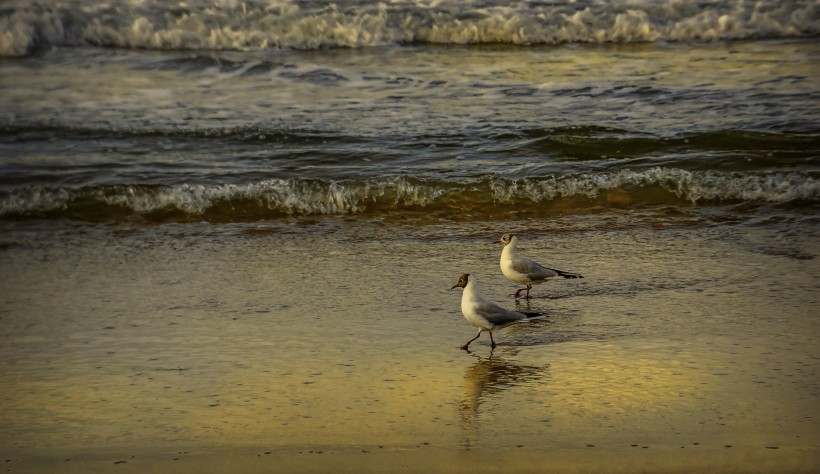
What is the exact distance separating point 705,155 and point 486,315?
15.7ft

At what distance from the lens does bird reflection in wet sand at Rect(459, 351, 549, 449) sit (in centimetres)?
459

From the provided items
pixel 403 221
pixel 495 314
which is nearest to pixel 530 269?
pixel 495 314

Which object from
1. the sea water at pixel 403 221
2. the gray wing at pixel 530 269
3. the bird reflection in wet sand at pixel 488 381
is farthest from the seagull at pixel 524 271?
the bird reflection in wet sand at pixel 488 381

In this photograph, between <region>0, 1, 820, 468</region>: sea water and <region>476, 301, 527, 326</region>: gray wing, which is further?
<region>476, 301, 527, 326</region>: gray wing

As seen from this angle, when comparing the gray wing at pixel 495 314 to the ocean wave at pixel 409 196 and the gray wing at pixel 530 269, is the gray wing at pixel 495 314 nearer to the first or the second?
the gray wing at pixel 530 269

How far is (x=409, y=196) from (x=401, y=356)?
3681 millimetres

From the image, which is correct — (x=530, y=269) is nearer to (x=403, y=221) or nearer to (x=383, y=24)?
(x=403, y=221)

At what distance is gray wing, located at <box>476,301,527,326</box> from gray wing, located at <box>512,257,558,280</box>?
769mm

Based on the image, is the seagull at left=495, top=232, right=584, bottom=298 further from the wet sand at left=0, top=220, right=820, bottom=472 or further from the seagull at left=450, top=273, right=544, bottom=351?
the seagull at left=450, top=273, right=544, bottom=351

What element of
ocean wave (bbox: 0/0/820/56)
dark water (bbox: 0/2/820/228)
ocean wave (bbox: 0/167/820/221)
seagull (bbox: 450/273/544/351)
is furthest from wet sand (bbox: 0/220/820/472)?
ocean wave (bbox: 0/0/820/56)

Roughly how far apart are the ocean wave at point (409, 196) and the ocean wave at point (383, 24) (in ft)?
22.7

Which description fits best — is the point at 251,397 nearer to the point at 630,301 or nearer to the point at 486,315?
the point at 486,315

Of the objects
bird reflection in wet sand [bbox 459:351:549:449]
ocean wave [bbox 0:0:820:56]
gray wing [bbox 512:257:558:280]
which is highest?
ocean wave [bbox 0:0:820:56]

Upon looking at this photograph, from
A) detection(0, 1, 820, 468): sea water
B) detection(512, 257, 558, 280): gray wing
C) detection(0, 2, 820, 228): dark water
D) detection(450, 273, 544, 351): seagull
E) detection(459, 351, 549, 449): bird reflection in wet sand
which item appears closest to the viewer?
detection(459, 351, 549, 449): bird reflection in wet sand
